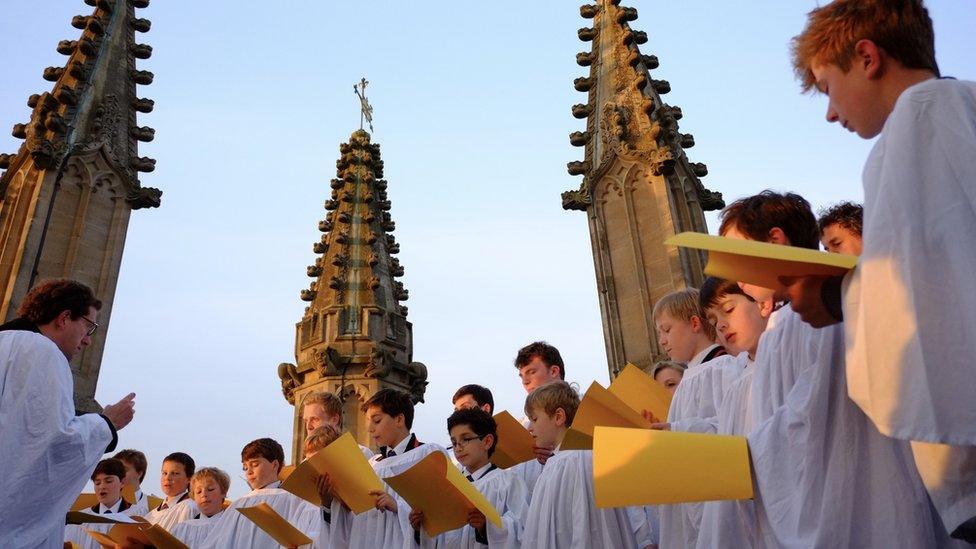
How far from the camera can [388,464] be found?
6.50 metres

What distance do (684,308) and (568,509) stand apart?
1473 mm

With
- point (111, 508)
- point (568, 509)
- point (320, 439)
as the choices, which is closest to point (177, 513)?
point (111, 508)

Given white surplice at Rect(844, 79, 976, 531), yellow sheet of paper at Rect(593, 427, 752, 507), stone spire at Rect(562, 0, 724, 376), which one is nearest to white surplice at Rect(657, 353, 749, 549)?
yellow sheet of paper at Rect(593, 427, 752, 507)

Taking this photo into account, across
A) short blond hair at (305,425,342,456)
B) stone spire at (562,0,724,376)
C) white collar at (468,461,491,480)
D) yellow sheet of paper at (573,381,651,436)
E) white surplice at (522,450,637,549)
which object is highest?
stone spire at (562,0,724,376)

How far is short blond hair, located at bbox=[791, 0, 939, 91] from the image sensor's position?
7.11 ft

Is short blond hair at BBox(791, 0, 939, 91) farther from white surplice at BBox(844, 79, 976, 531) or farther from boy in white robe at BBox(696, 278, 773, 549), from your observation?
boy in white robe at BBox(696, 278, 773, 549)

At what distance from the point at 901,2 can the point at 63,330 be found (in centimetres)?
462

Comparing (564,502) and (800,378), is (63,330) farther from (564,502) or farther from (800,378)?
(800,378)

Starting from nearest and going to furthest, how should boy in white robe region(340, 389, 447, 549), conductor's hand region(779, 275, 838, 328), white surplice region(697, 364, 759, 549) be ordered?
conductor's hand region(779, 275, 838, 328) < white surplice region(697, 364, 759, 549) < boy in white robe region(340, 389, 447, 549)

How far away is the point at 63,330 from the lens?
473 cm

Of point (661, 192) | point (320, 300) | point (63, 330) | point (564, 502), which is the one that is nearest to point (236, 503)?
point (63, 330)

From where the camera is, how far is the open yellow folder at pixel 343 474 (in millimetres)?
4977

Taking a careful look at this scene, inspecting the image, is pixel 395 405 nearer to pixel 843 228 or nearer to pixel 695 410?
pixel 695 410

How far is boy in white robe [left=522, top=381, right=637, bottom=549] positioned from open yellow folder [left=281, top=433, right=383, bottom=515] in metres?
1.06
